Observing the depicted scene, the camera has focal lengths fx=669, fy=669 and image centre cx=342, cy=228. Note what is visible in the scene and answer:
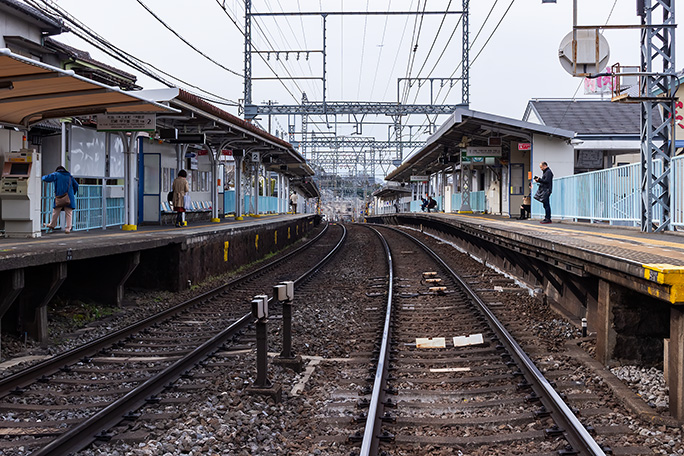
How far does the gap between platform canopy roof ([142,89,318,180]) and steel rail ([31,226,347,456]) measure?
6619 millimetres

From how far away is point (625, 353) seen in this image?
666 cm

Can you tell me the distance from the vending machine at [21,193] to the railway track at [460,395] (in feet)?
21.8

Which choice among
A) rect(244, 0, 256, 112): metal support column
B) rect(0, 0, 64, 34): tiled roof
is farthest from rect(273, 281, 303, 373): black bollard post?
rect(244, 0, 256, 112): metal support column

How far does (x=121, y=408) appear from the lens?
538 cm

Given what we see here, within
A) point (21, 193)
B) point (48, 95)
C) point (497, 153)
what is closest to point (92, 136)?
point (21, 193)

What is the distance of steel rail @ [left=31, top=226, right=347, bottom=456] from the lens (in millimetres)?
4492

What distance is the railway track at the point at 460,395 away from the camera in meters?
4.68

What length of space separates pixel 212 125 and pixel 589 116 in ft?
62.4

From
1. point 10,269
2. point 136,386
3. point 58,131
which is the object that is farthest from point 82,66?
point 136,386

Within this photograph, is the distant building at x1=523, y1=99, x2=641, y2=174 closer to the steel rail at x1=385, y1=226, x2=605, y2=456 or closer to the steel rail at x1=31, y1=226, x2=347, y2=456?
the steel rail at x1=385, y1=226, x2=605, y2=456

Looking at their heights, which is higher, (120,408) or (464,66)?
(464,66)

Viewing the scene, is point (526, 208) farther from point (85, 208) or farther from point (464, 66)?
point (85, 208)

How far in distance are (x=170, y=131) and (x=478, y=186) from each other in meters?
23.0

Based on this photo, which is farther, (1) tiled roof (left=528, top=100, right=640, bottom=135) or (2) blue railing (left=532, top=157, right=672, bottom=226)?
(1) tiled roof (left=528, top=100, right=640, bottom=135)
